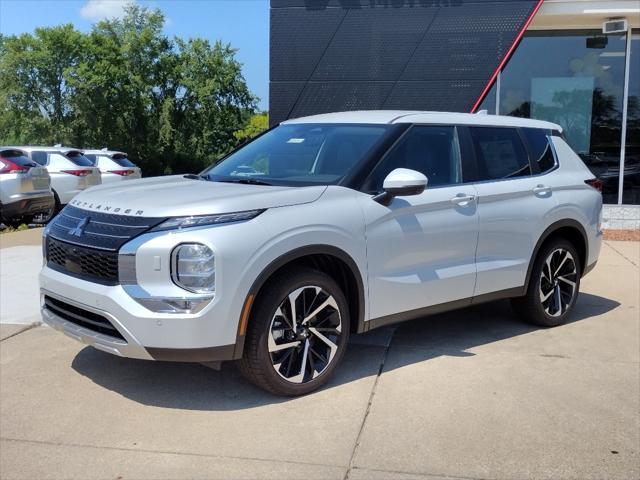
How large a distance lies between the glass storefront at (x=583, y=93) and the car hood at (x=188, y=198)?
8.73 m

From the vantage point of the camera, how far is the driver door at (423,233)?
4438 mm

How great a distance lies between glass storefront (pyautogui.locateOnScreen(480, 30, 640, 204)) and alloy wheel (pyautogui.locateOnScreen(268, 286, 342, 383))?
349 inches

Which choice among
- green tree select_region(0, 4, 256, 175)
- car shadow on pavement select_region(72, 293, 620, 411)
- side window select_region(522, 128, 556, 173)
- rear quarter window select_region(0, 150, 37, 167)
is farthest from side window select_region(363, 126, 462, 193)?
green tree select_region(0, 4, 256, 175)

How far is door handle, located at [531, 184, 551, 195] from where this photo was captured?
18.0ft

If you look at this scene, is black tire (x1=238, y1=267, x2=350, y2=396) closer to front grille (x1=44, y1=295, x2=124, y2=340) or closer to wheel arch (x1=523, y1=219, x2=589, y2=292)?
front grille (x1=44, y1=295, x2=124, y2=340)

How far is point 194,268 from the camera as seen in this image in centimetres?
372

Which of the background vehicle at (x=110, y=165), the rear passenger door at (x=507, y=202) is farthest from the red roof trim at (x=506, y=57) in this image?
the background vehicle at (x=110, y=165)

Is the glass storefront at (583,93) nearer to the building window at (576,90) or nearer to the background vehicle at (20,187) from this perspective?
the building window at (576,90)

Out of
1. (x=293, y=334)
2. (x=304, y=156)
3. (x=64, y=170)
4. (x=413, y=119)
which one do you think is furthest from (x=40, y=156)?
(x=293, y=334)

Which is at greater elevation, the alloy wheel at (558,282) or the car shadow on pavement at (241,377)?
the alloy wheel at (558,282)

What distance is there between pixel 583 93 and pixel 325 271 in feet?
31.9

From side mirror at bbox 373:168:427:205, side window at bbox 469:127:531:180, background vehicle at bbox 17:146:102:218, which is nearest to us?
side mirror at bbox 373:168:427:205

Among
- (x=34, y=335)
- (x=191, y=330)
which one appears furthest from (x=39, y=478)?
(x=34, y=335)

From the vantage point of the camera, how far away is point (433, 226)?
470 centimetres
